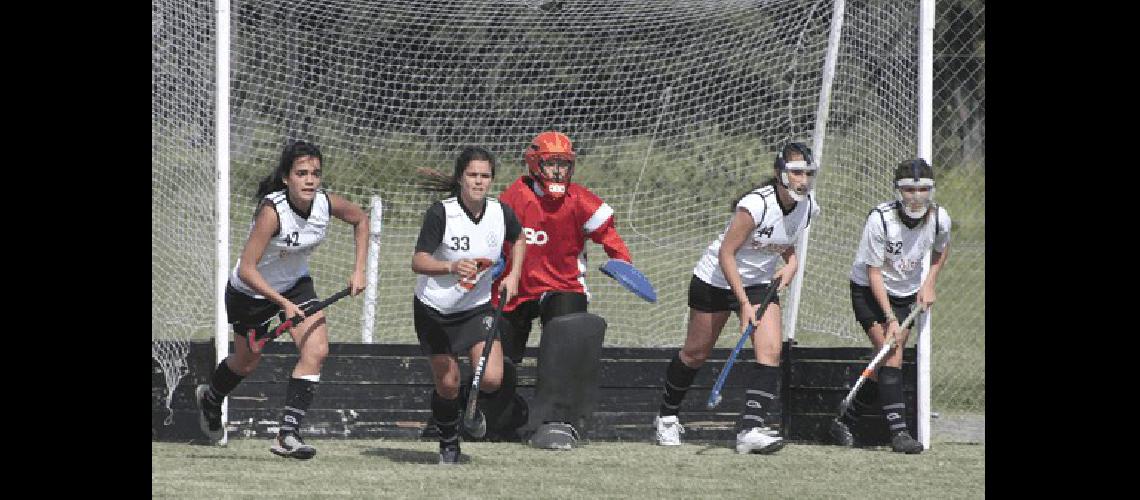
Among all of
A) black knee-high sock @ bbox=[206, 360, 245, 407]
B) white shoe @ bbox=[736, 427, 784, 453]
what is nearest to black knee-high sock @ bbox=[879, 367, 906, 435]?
white shoe @ bbox=[736, 427, 784, 453]

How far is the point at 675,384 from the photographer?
8406 millimetres

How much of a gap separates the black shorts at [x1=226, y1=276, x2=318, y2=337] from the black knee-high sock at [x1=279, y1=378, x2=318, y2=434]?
342 mm

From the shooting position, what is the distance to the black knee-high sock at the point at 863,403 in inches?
328

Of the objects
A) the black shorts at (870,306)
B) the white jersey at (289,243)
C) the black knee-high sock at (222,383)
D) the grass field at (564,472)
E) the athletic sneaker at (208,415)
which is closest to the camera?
the grass field at (564,472)

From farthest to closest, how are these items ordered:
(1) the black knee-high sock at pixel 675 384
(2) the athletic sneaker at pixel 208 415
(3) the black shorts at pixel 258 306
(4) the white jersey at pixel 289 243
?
(1) the black knee-high sock at pixel 675 384, (2) the athletic sneaker at pixel 208 415, (3) the black shorts at pixel 258 306, (4) the white jersey at pixel 289 243

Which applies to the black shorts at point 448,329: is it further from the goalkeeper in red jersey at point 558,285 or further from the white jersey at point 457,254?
the goalkeeper in red jersey at point 558,285

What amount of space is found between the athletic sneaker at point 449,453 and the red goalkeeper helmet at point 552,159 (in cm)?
139

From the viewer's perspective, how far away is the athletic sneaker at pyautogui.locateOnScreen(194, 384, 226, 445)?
7.91 metres

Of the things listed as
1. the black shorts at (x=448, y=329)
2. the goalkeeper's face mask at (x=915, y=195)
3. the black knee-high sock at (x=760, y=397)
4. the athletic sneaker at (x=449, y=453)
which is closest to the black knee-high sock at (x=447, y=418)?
the athletic sneaker at (x=449, y=453)

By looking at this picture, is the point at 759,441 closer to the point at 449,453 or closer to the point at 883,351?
the point at 883,351

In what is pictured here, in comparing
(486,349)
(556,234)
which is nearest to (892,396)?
(556,234)

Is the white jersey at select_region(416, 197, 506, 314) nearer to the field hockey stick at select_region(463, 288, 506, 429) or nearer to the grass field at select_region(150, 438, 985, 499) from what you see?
the field hockey stick at select_region(463, 288, 506, 429)

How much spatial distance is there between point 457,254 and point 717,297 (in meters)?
1.52

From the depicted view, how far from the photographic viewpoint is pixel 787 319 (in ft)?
29.6
